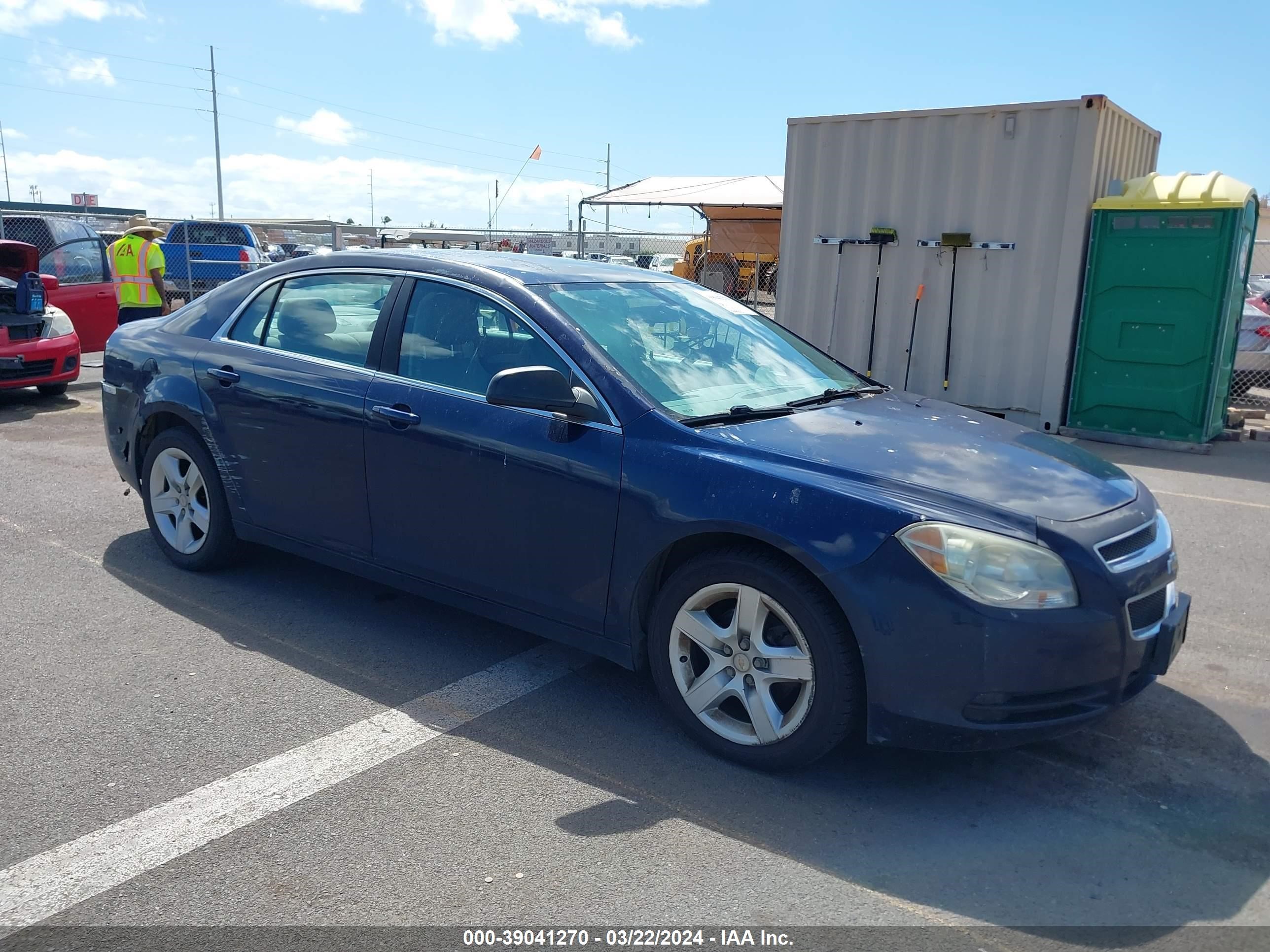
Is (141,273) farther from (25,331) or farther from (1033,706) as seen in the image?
(1033,706)

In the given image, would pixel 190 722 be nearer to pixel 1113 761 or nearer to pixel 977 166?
pixel 1113 761

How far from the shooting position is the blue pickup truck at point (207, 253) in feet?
67.0

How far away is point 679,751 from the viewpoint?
Answer: 356cm

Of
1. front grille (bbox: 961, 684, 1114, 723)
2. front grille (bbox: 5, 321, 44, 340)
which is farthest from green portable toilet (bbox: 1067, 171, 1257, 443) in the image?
front grille (bbox: 5, 321, 44, 340)

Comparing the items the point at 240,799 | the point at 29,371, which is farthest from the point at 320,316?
the point at 29,371

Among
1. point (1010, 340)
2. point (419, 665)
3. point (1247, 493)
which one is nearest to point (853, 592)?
→ point (419, 665)

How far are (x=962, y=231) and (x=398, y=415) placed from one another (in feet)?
26.8

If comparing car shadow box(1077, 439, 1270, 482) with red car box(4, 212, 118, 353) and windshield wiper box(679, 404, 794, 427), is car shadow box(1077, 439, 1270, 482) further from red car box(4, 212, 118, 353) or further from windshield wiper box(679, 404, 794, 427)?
red car box(4, 212, 118, 353)

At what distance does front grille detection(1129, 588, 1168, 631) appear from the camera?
3205 millimetres

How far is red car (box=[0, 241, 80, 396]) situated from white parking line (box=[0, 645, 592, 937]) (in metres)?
7.83

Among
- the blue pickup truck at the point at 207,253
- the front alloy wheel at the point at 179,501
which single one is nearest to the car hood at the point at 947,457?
the front alloy wheel at the point at 179,501

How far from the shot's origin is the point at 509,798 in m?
3.23

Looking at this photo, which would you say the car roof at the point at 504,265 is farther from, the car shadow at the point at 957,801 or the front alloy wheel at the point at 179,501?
the car shadow at the point at 957,801

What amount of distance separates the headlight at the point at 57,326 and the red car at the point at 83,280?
120 cm
